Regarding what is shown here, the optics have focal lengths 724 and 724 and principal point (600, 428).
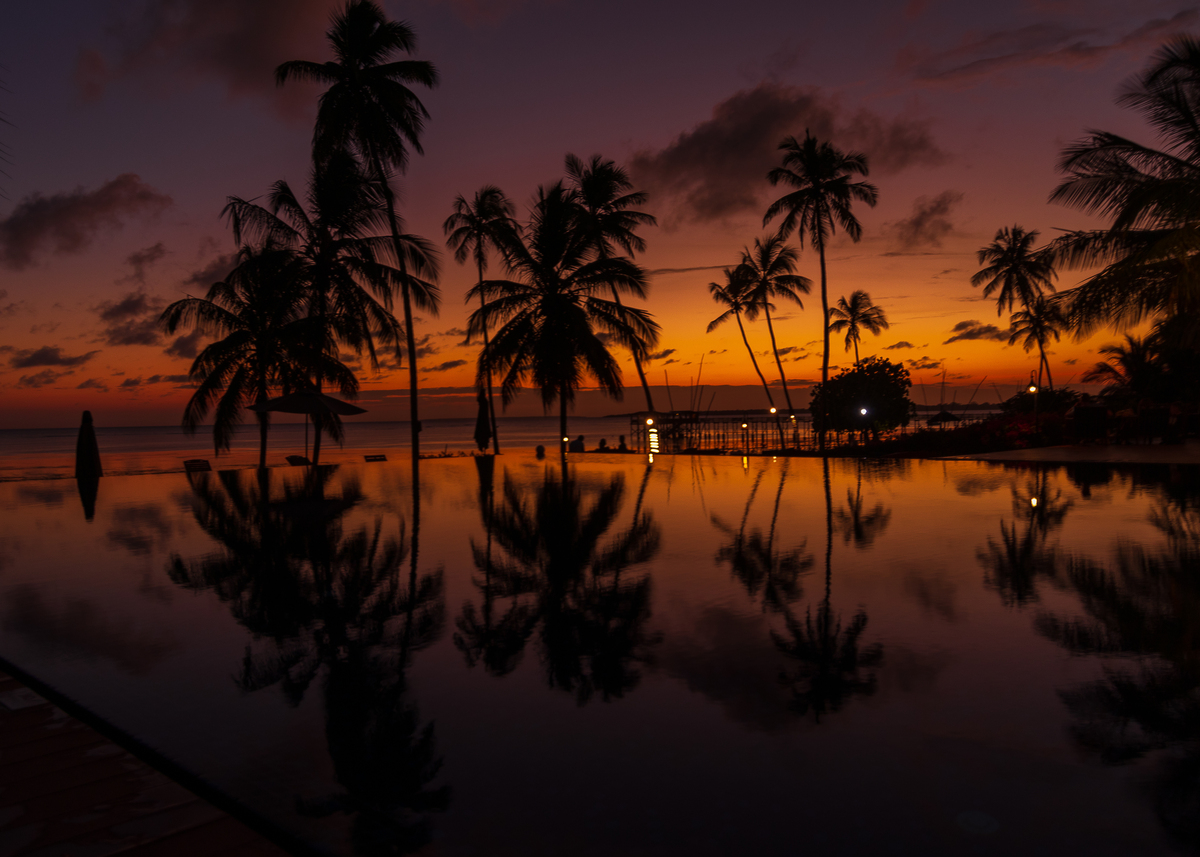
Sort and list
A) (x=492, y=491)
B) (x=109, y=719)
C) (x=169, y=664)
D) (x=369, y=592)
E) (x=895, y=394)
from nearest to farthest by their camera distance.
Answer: (x=109, y=719)
(x=169, y=664)
(x=369, y=592)
(x=492, y=491)
(x=895, y=394)

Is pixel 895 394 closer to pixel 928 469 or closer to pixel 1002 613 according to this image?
pixel 928 469

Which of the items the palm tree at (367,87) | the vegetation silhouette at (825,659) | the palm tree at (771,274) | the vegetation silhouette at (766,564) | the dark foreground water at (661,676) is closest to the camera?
the dark foreground water at (661,676)

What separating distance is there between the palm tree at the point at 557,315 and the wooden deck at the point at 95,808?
745 inches

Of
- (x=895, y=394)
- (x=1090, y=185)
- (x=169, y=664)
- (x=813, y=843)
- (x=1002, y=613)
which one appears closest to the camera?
(x=813, y=843)

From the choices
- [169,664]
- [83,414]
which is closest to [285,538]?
[169,664]

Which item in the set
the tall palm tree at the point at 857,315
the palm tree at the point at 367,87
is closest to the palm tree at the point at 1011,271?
the tall palm tree at the point at 857,315

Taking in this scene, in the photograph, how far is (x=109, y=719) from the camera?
12.3ft

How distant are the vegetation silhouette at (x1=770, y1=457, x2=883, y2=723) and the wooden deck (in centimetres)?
263

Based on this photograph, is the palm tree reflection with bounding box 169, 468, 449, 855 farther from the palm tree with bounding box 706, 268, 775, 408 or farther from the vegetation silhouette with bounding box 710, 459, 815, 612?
the palm tree with bounding box 706, 268, 775, 408

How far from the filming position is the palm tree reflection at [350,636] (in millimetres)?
2930

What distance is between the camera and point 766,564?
7348mm

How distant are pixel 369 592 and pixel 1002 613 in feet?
16.9

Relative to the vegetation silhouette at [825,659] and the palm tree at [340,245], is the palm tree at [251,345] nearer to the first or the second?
the palm tree at [340,245]

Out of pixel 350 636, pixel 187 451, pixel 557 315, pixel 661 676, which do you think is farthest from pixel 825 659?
pixel 187 451
